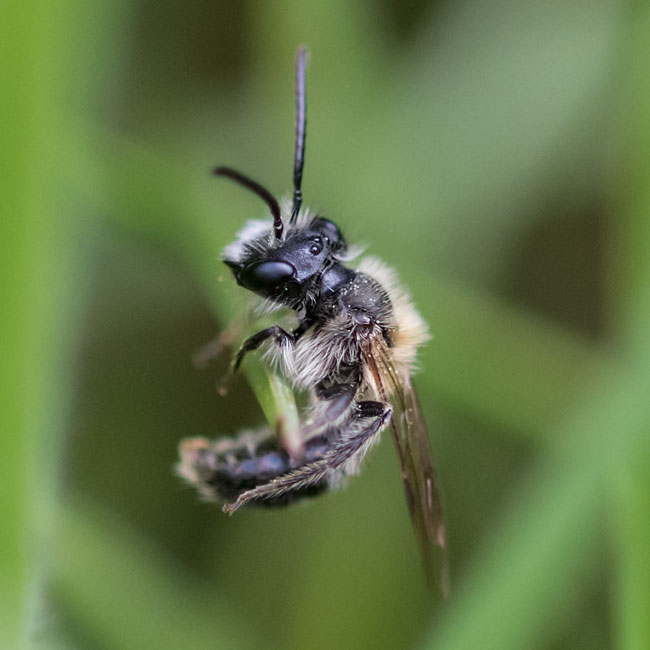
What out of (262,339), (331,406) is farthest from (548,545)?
(262,339)

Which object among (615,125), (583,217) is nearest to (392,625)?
(583,217)

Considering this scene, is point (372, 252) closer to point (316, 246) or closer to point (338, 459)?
point (316, 246)

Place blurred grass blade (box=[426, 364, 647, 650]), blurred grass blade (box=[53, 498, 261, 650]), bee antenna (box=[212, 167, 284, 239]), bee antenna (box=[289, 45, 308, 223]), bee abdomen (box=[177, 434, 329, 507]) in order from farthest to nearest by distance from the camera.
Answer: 1. blurred grass blade (box=[53, 498, 261, 650])
2. blurred grass blade (box=[426, 364, 647, 650])
3. bee abdomen (box=[177, 434, 329, 507])
4. bee antenna (box=[289, 45, 308, 223])
5. bee antenna (box=[212, 167, 284, 239])

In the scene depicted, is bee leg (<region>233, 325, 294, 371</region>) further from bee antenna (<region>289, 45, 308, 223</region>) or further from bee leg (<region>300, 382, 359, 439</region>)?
bee antenna (<region>289, 45, 308, 223</region>)

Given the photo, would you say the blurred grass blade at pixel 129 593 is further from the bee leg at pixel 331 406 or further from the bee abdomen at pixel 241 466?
the bee leg at pixel 331 406

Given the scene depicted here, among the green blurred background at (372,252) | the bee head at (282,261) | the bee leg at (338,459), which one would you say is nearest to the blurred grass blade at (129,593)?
the green blurred background at (372,252)

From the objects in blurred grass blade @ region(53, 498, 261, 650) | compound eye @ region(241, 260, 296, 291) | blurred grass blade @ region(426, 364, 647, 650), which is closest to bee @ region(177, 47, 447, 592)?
compound eye @ region(241, 260, 296, 291)
